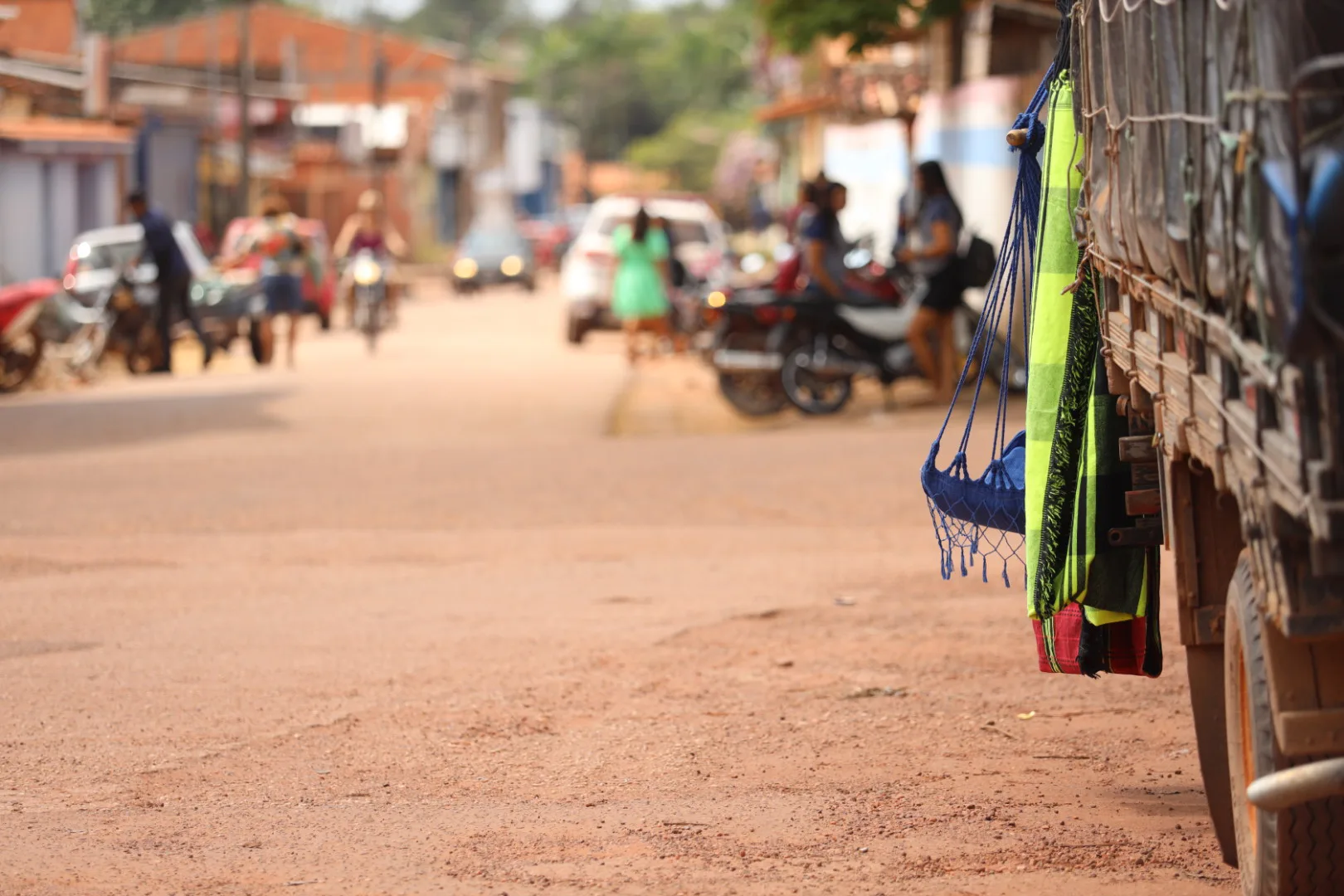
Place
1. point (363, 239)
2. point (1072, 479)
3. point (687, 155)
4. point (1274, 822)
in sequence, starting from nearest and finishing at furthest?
point (1274, 822) < point (1072, 479) < point (363, 239) < point (687, 155)

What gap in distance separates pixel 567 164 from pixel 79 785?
10444cm

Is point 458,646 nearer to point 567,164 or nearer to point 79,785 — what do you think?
point 79,785

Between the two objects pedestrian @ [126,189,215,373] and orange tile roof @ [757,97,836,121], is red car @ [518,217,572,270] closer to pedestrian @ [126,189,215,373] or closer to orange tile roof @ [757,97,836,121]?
orange tile roof @ [757,97,836,121]

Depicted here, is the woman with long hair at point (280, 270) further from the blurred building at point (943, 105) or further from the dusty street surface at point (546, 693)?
the dusty street surface at point (546, 693)

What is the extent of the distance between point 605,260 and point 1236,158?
21210 millimetres

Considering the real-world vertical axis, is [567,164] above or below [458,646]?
above

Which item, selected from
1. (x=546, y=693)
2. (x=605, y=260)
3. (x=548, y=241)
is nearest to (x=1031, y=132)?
(x=546, y=693)

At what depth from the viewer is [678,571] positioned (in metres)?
9.15

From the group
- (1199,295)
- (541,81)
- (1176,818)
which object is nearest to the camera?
(1199,295)

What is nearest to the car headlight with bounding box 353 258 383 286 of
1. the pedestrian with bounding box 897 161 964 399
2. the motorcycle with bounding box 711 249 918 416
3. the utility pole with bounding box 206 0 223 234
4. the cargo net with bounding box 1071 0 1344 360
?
the motorcycle with bounding box 711 249 918 416

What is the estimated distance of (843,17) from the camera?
767 inches

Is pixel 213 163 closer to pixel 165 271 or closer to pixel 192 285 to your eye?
pixel 192 285

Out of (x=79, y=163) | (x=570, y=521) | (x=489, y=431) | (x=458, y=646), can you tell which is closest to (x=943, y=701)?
(x=458, y=646)

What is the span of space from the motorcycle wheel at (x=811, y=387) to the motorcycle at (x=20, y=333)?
704cm
